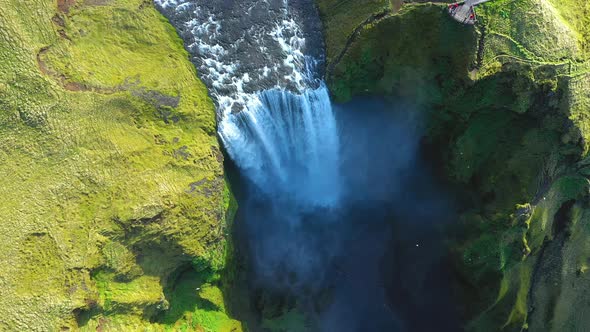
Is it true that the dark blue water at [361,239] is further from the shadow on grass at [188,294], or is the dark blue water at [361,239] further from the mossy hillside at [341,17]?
the mossy hillside at [341,17]

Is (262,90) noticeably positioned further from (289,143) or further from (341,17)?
(341,17)

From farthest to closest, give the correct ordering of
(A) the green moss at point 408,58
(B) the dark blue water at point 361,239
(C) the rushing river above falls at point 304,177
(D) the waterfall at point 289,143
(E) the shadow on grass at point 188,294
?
(B) the dark blue water at point 361,239 < (C) the rushing river above falls at point 304,177 < (D) the waterfall at point 289,143 < (A) the green moss at point 408,58 < (E) the shadow on grass at point 188,294

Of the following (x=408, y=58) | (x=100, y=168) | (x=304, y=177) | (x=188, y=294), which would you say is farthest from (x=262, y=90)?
(x=188, y=294)

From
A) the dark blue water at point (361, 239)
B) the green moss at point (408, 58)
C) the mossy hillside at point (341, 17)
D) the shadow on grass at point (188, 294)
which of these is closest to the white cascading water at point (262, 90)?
the mossy hillside at point (341, 17)

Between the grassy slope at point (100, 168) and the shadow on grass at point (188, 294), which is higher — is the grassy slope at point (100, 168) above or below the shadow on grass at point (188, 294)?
above

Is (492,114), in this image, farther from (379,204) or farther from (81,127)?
(81,127)

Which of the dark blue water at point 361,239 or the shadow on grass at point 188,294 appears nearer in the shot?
the shadow on grass at point 188,294

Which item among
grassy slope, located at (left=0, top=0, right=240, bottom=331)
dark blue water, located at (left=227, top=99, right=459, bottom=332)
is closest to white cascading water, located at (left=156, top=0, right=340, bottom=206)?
grassy slope, located at (left=0, top=0, right=240, bottom=331)
